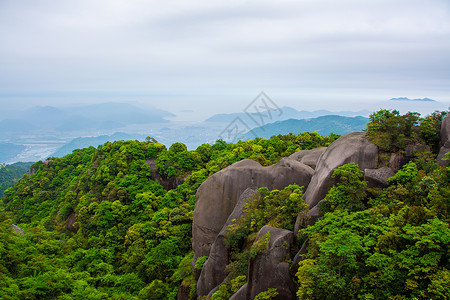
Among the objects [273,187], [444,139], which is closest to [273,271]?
[273,187]

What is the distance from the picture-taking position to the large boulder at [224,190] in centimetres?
1936

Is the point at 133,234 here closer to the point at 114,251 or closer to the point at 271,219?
the point at 114,251

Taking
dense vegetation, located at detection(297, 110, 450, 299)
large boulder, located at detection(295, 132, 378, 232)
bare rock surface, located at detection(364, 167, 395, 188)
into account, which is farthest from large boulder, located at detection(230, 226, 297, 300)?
bare rock surface, located at detection(364, 167, 395, 188)

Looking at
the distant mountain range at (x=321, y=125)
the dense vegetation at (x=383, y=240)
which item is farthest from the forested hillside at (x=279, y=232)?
the distant mountain range at (x=321, y=125)

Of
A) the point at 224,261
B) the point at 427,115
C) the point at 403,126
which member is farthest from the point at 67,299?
the point at 427,115

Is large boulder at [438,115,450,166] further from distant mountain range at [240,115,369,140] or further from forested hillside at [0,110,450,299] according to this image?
distant mountain range at [240,115,369,140]

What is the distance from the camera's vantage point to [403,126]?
52.9 ft

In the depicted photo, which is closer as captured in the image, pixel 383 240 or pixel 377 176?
pixel 383 240

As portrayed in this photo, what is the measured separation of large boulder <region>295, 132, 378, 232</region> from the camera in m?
14.7

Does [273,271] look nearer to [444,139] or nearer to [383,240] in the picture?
[383,240]

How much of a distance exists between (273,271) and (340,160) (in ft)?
23.7

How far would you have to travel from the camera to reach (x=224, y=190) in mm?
20312

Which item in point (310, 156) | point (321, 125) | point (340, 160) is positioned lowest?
point (321, 125)

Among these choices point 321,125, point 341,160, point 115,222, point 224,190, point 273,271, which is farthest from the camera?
point 321,125
